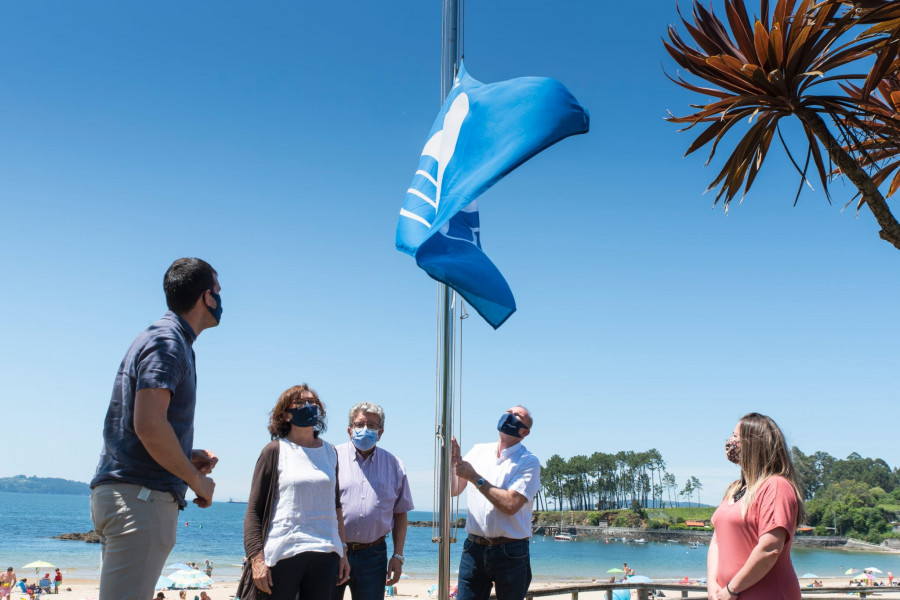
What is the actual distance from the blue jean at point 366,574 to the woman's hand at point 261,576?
711 mm

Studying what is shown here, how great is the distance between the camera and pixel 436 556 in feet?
269

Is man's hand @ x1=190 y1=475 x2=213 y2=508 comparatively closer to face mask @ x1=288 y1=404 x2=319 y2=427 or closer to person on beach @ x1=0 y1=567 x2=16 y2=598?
face mask @ x1=288 y1=404 x2=319 y2=427

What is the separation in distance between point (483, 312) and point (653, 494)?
142061 mm

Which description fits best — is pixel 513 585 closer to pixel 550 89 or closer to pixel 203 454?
→ pixel 203 454

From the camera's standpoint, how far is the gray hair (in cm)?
443

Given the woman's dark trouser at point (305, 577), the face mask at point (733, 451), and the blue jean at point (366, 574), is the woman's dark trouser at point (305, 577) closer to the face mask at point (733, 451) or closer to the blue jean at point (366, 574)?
the blue jean at point (366, 574)

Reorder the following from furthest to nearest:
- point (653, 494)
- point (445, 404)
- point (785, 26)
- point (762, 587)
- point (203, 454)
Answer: point (653, 494)
point (785, 26)
point (445, 404)
point (762, 587)
point (203, 454)

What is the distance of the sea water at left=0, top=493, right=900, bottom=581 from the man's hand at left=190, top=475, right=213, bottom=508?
44680mm

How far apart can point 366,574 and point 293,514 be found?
2.76 feet

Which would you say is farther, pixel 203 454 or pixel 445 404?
pixel 445 404

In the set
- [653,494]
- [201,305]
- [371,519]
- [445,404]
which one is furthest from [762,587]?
[653,494]

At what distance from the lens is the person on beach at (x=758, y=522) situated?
2.97 meters

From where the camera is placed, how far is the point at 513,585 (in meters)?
4.24

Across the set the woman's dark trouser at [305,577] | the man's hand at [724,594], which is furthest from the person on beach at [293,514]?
the man's hand at [724,594]
